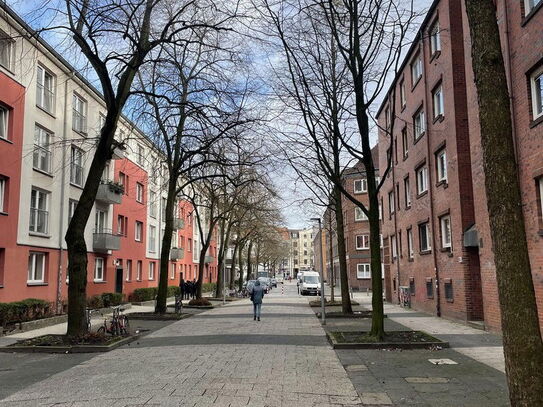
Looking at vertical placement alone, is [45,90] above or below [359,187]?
below

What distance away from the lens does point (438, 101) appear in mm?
19922

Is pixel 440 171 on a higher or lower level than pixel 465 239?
higher

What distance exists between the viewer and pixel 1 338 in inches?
581

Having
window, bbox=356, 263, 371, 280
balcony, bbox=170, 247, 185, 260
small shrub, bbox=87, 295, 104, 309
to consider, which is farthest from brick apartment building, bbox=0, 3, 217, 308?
window, bbox=356, 263, 371, 280

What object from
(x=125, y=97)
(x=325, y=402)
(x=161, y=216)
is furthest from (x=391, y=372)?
(x=161, y=216)

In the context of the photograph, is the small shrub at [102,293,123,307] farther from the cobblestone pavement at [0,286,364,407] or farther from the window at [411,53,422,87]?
the window at [411,53,422,87]

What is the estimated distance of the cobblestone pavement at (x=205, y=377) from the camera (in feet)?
22.9

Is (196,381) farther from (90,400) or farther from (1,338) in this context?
(1,338)

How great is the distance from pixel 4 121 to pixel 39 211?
409 centimetres

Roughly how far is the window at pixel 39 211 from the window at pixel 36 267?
3.39 ft

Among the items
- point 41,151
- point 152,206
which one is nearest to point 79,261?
point 41,151

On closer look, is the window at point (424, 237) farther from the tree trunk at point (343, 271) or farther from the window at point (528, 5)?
the window at point (528, 5)

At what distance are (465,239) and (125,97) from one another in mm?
11340

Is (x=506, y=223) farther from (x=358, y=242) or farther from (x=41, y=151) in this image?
(x=358, y=242)
